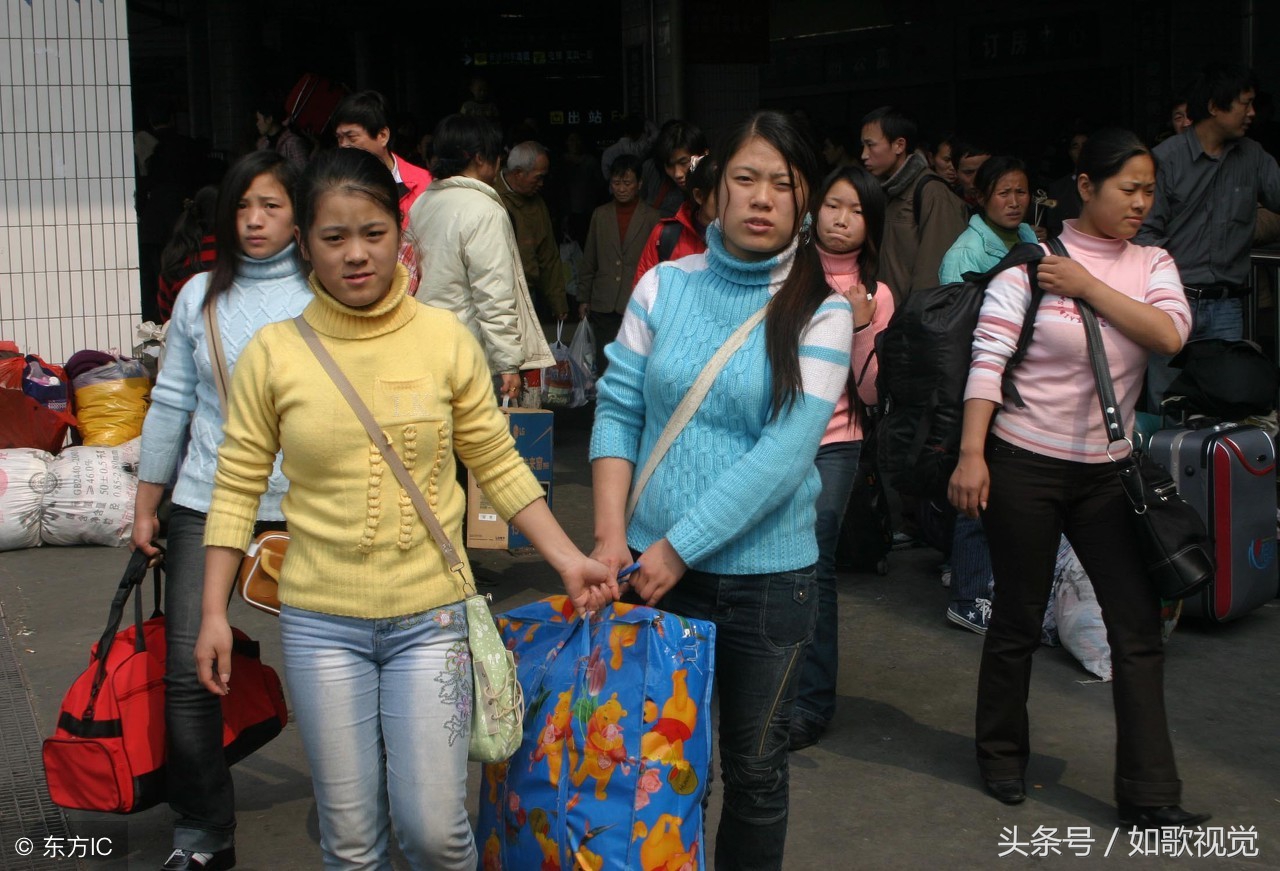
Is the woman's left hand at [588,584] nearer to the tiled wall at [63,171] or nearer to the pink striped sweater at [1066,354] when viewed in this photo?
the pink striped sweater at [1066,354]

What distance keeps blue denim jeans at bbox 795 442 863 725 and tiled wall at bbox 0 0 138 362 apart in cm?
518

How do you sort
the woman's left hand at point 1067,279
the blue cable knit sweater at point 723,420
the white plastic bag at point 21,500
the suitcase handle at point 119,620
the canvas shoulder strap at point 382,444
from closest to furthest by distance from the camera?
the canvas shoulder strap at point 382,444 → the blue cable knit sweater at point 723,420 → the suitcase handle at point 119,620 → the woman's left hand at point 1067,279 → the white plastic bag at point 21,500

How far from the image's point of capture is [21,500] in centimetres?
706

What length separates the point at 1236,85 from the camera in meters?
6.76

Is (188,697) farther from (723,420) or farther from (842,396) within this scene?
(842,396)

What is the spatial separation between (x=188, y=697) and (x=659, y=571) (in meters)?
1.41

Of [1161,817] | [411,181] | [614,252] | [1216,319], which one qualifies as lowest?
[1161,817]

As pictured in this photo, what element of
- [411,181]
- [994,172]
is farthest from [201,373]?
[994,172]

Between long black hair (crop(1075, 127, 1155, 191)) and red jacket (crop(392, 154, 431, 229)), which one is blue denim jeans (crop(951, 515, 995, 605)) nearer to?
long black hair (crop(1075, 127, 1155, 191))

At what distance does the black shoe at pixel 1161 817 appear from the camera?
402 cm

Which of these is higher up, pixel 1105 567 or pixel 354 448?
pixel 354 448

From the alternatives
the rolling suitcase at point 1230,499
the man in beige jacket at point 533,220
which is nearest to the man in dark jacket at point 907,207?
the rolling suitcase at point 1230,499

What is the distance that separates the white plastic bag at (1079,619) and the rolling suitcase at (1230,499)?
51cm

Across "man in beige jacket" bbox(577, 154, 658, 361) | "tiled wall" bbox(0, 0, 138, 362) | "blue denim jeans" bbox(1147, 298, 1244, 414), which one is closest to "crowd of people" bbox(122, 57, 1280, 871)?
"blue denim jeans" bbox(1147, 298, 1244, 414)
